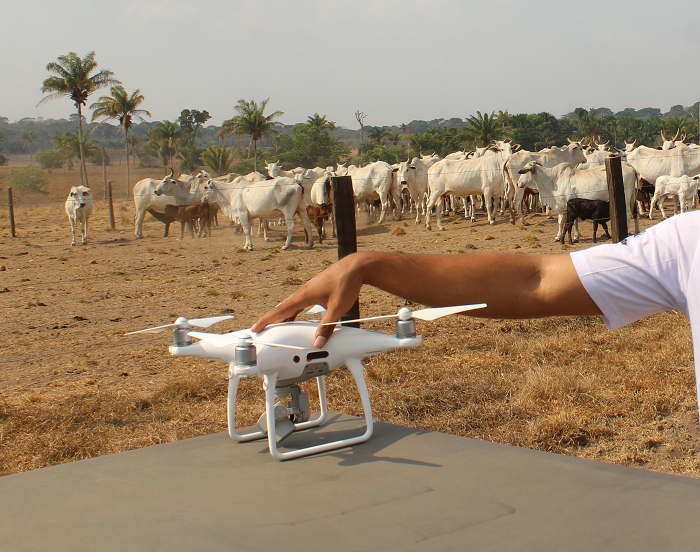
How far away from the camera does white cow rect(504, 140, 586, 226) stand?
711 inches

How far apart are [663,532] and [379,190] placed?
844 inches

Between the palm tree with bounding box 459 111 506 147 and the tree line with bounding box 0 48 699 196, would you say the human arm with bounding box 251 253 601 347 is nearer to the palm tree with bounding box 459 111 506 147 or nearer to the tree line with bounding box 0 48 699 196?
the tree line with bounding box 0 48 699 196

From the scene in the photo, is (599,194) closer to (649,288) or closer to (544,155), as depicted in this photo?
(544,155)

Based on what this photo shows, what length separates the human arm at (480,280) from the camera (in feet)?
4.83

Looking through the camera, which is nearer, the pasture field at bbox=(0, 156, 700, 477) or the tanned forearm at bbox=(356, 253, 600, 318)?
the tanned forearm at bbox=(356, 253, 600, 318)

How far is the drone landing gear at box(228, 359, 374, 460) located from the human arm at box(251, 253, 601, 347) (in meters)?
0.64

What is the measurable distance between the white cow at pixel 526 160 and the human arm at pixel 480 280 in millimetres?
16378

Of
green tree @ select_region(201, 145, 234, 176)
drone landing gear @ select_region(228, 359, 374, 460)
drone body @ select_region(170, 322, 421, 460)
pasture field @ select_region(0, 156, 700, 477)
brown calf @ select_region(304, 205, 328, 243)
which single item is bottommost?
pasture field @ select_region(0, 156, 700, 477)

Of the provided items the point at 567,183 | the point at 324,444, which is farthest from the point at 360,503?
the point at 567,183

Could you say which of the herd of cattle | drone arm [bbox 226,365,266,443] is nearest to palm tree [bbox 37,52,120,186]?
the herd of cattle

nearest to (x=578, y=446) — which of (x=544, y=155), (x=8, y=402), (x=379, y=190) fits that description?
(x=8, y=402)

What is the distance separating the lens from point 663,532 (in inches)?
57.1

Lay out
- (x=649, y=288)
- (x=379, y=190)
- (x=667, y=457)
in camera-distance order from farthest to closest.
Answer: (x=379, y=190) → (x=667, y=457) → (x=649, y=288)

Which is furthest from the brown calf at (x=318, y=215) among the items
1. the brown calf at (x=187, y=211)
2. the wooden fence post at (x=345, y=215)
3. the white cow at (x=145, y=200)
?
the wooden fence post at (x=345, y=215)
